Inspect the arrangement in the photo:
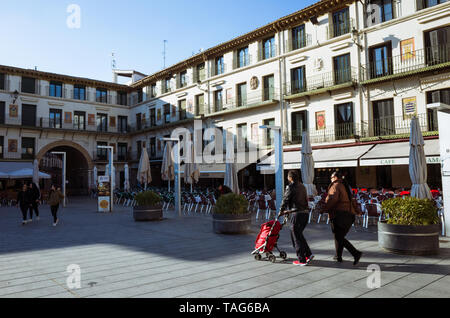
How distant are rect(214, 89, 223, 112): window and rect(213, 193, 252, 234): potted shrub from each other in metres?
19.6

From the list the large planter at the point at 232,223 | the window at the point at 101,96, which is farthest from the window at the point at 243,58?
the large planter at the point at 232,223

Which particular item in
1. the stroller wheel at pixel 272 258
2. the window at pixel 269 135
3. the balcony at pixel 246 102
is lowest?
the stroller wheel at pixel 272 258

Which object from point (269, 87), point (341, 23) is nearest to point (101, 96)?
point (269, 87)

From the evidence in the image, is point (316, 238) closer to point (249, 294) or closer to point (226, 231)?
point (226, 231)

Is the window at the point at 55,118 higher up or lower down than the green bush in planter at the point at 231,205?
higher up

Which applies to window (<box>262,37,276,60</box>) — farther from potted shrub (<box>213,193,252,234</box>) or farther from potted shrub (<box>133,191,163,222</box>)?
potted shrub (<box>213,193,252,234</box>)

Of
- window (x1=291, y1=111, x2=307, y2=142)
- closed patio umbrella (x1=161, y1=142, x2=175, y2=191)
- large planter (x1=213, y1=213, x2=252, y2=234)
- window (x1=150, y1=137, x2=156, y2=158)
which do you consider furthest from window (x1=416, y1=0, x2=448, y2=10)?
window (x1=150, y1=137, x2=156, y2=158)

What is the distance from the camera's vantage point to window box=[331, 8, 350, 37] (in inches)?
821

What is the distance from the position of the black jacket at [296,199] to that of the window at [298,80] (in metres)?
17.6

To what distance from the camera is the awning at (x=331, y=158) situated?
57.2 feet

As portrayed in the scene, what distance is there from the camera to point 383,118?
1917cm

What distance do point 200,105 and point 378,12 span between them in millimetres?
15600

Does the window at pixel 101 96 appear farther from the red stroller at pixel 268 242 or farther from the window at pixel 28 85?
the red stroller at pixel 268 242

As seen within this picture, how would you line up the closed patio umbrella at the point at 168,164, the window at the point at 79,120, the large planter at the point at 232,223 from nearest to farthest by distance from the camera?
the large planter at the point at 232,223
the closed patio umbrella at the point at 168,164
the window at the point at 79,120
